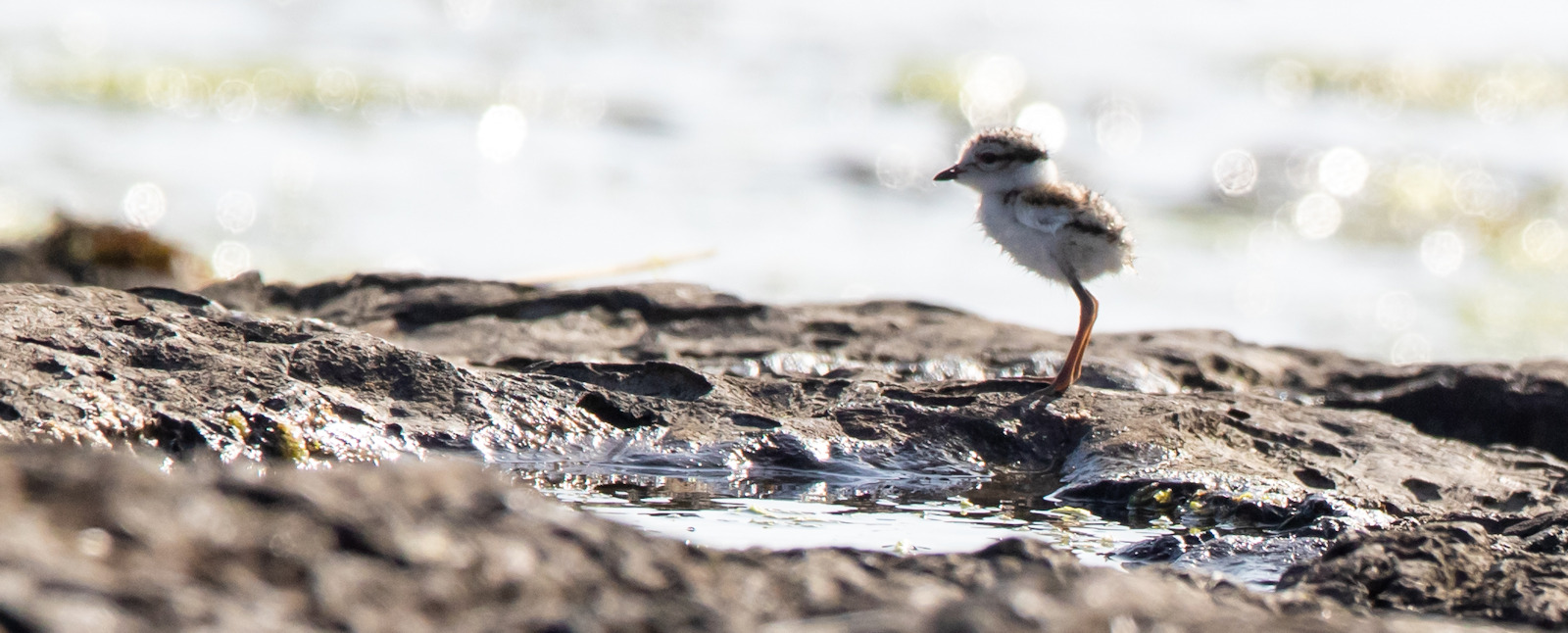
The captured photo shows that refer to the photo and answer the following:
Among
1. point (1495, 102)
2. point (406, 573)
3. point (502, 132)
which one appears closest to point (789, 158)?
point (502, 132)

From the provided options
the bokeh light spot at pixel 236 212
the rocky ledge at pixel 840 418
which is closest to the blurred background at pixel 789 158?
the bokeh light spot at pixel 236 212

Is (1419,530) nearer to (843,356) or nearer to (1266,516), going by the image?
(1266,516)

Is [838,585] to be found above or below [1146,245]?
below

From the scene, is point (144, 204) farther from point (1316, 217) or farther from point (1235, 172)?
point (1316, 217)

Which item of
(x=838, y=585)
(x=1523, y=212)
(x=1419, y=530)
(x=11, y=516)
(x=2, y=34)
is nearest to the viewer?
(x=11, y=516)

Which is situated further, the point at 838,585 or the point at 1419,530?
the point at 1419,530

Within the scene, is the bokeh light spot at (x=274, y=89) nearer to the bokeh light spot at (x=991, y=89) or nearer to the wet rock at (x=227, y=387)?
the bokeh light spot at (x=991, y=89)

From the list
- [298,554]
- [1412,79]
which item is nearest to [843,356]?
[298,554]

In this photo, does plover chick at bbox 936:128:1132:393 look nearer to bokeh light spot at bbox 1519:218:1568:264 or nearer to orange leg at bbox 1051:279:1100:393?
orange leg at bbox 1051:279:1100:393
